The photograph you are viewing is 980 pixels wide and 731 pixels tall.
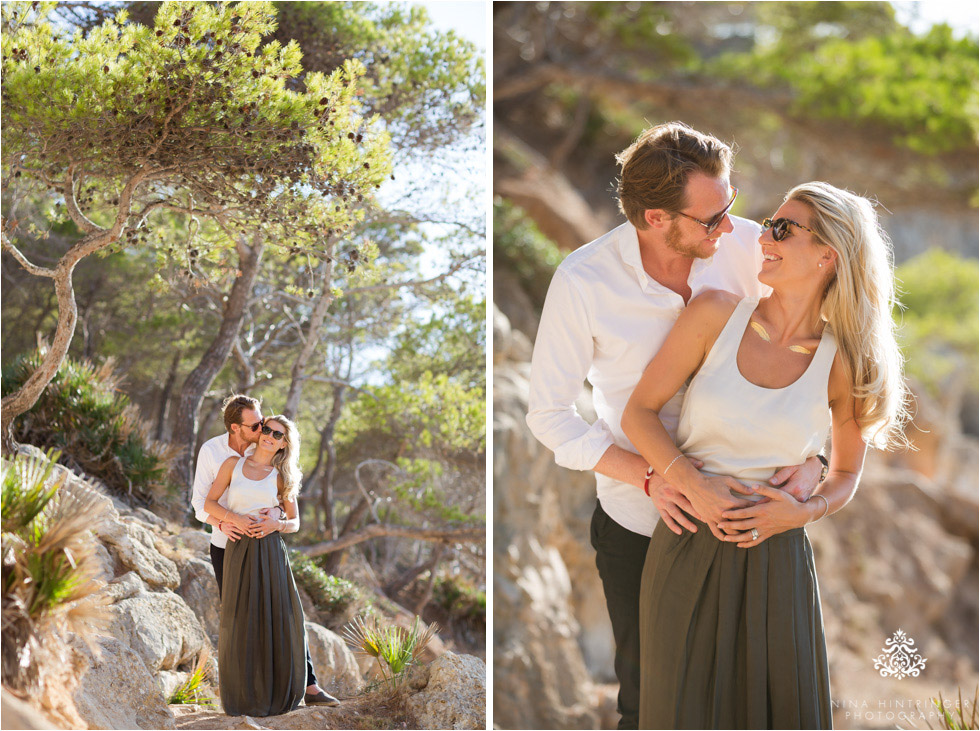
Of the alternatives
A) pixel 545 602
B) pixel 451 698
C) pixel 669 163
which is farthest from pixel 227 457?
pixel 545 602

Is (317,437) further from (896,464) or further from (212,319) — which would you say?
(896,464)

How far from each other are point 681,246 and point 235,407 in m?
1.54

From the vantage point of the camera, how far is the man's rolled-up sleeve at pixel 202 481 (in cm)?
251

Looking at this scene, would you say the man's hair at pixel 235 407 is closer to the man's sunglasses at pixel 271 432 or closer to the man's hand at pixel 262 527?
the man's sunglasses at pixel 271 432

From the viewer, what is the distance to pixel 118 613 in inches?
89.8

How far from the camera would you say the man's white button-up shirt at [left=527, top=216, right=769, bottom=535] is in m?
2.09

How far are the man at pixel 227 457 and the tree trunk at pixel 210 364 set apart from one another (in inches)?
2.4

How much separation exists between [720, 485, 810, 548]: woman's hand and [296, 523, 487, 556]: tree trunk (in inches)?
57.1

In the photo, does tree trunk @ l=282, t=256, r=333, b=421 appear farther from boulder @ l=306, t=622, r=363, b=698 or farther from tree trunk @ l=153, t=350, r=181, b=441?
boulder @ l=306, t=622, r=363, b=698

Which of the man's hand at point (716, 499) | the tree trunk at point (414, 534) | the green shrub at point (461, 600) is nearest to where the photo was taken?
the man's hand at point (716, 499)

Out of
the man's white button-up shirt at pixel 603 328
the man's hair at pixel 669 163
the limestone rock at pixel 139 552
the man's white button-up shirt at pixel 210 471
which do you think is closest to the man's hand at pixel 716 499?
the man's white button-up shirt at pixel 603 328

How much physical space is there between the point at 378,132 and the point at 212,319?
0.91 m

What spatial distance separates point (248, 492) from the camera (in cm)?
251

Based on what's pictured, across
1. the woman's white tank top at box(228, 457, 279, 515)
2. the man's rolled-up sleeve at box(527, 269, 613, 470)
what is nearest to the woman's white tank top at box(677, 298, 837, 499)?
the man's rolled-up sleeve at box(527, 269, 613, 470)
